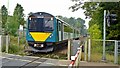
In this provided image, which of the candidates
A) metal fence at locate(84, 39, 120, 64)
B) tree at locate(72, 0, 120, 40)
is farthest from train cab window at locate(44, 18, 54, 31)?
tree at locate(72, 0, 120, 40)

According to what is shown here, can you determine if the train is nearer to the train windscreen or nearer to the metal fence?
the train windscreen

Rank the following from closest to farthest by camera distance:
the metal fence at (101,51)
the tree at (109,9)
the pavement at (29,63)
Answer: the pavement at (29,63) < the metal fence at (101,51) < the tree at (109,9)

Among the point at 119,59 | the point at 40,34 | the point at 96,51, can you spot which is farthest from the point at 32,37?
the point at 119,59

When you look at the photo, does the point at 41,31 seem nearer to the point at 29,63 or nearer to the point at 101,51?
the point at 101,51

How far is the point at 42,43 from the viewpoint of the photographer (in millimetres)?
23656

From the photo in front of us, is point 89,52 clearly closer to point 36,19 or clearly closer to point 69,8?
point 36,19

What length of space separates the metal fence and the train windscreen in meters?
4.86

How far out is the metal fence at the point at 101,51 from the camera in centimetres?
1864

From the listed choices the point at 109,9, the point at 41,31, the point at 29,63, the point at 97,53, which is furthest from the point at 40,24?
the point at 29,63

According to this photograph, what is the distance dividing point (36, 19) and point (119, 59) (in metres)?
7.86

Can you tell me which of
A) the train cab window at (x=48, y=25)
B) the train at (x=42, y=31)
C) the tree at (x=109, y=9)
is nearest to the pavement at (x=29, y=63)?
the train at (x=42, y=31)

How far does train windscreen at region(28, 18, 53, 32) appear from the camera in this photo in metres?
23.8

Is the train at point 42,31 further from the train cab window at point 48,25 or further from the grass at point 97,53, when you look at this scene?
the grass at point 97,53

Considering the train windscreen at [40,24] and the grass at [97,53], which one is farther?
the train windscreen at [40,24]
